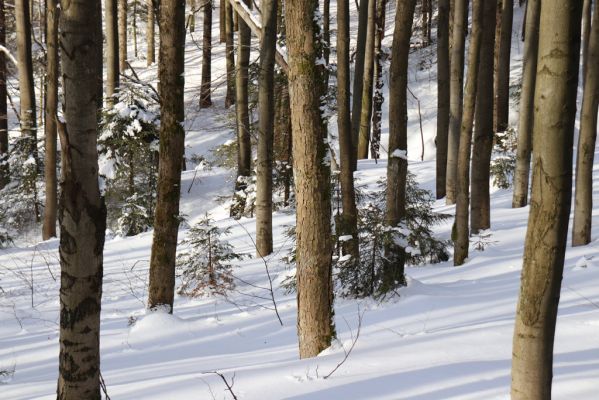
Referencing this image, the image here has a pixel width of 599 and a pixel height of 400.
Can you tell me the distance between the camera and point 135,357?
6.23 metres

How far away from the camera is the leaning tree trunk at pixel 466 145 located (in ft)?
27.4

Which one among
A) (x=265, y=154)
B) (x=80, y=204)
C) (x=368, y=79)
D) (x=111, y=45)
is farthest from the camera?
(x=368, y=79)

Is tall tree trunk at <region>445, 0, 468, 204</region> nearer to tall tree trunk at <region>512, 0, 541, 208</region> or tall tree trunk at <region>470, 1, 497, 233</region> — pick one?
tall tree trunk at <region>512, 0, 541, 208</region>

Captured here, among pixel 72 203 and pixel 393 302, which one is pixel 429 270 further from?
pixel 72 203

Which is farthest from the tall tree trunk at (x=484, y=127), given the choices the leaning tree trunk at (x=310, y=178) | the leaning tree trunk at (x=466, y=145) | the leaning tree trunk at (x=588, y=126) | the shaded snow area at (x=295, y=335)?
the leaning tree trunk at (x=310, y=178)

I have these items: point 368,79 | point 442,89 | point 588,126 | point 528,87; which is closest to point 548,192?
point 588,126

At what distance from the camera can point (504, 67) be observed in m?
14.3

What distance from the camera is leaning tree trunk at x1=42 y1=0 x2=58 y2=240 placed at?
12.9 m

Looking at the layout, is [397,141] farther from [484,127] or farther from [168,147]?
[484,127]

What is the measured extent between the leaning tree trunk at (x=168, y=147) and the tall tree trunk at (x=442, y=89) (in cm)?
885

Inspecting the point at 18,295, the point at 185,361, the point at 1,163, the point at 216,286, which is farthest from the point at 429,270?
the point at 1,163

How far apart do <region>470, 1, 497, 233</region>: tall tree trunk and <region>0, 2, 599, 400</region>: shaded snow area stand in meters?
0.51

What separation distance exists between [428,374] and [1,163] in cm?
1654

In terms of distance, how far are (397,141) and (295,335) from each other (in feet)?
8.31
